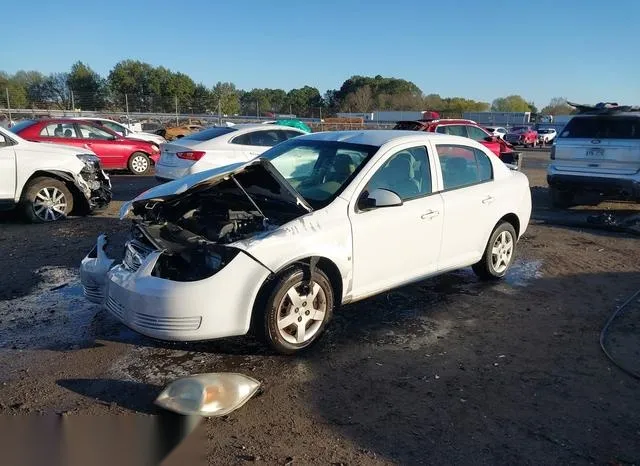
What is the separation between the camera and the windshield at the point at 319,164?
15.2 ft

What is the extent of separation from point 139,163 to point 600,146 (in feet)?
39.1

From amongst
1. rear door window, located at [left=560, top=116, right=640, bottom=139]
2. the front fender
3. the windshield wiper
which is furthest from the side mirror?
rear door window, located at [left=560, top=116, right=640, bottom=139]

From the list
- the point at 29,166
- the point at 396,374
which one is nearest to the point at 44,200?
the point at 29,166

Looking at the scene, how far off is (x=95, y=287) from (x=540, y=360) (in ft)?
11.6

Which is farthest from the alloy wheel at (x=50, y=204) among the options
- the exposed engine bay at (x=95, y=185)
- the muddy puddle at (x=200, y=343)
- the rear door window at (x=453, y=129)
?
the rear door window at (x=453, y=129)

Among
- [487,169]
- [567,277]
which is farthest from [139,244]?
[567,277]

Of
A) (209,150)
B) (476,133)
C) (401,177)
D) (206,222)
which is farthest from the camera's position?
(476,133)

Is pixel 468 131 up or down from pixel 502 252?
up

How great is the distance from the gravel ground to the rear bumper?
4158mm

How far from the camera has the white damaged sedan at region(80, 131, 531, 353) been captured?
383 cm

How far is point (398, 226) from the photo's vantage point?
4.73 metres

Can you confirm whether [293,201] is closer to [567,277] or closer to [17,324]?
[17,324]

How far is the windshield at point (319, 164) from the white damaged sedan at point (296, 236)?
14mm

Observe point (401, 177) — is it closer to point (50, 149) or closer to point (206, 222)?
point (206, 222)
